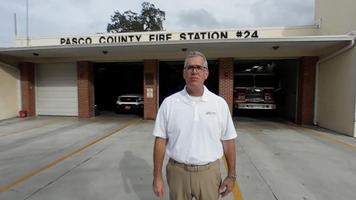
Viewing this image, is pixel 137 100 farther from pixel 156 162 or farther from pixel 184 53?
pixel 156 162

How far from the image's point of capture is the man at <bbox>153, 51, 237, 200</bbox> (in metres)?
2.47

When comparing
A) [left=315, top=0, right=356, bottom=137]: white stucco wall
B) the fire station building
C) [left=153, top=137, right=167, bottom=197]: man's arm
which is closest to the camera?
[left=153, top=137, right=167, bottom=197]: man's arm

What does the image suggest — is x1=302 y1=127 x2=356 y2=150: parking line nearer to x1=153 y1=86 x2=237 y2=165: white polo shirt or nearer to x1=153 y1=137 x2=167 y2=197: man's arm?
x1=153 y1=86 x2=237 y2=165: white polo shirt

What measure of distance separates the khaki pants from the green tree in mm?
47402

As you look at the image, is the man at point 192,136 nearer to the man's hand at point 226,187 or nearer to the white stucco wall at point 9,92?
the man's hand at point 226,187

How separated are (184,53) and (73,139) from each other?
638 cm

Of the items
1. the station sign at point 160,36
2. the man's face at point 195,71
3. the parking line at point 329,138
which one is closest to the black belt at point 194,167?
the man's face at point 195,71

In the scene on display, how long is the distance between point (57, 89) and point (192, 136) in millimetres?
14469

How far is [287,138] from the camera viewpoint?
927 cm

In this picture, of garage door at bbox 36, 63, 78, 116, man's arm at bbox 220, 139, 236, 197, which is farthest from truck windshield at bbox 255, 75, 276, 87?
man's arm at bbox 220, 139, 236, 197

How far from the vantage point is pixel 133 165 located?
6.06 meters

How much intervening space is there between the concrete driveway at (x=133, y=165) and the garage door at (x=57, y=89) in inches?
200

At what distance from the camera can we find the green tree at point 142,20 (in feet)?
159

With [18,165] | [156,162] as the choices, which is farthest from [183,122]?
[18,165]
